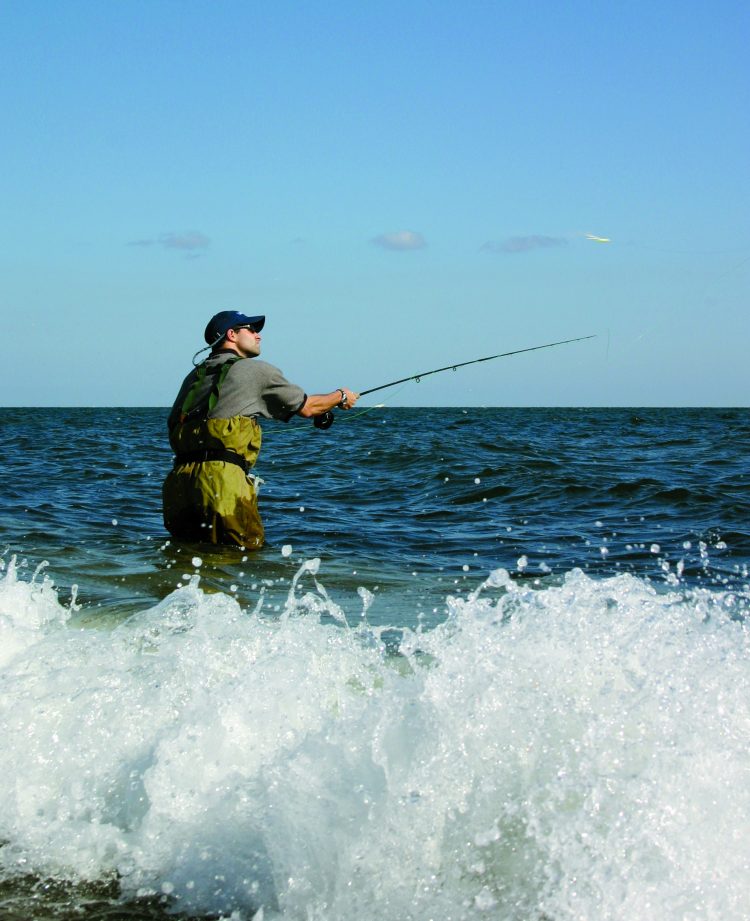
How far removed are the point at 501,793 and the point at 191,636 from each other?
1.49m

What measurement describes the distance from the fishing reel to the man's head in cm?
68

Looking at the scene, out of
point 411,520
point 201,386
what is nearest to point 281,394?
point 201,386

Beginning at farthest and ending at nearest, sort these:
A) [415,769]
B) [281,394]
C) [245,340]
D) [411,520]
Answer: [411,520], [245,340], [281,394], [415,769]

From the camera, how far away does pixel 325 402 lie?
7.35 metres

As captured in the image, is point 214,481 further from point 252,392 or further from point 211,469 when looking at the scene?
point 252,392

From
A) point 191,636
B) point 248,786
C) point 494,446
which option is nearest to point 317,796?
point 248,786

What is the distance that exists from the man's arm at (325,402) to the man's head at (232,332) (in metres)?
0.62

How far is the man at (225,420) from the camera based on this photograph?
23.8 ft

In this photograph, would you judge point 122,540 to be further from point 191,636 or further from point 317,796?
point 317,796

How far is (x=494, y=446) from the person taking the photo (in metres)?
22.0

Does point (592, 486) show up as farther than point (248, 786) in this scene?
Yes

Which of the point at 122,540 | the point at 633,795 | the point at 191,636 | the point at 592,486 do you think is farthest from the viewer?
the point at 592,486

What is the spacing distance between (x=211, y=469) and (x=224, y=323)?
1042 millimetres

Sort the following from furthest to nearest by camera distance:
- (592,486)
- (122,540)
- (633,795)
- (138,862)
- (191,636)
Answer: (592,486) → (122,540) → (191,636) → (138,862) → (633,795)
